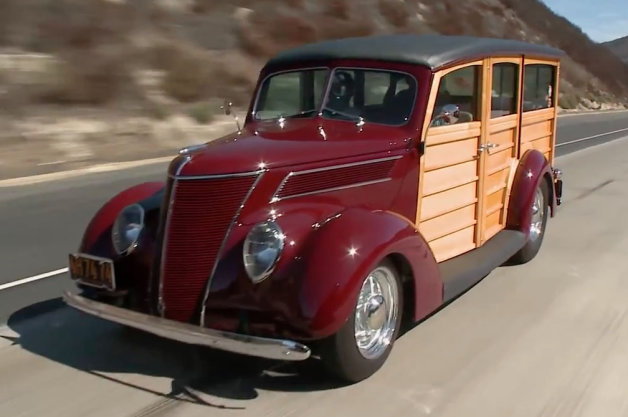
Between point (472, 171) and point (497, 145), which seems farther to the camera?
point (497, 145)

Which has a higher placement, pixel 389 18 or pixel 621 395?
pixel 389 18

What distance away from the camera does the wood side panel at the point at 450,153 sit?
5086 millimetres

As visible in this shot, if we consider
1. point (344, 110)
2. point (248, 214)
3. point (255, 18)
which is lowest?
point (248, 214)

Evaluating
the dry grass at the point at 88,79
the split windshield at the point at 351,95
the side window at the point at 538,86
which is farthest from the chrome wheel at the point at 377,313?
the dry grass at the point at 88,79

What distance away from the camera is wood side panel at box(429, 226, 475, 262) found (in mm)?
5267

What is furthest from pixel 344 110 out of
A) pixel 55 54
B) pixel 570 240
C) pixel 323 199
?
pixel 55 54

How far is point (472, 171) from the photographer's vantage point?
568cm

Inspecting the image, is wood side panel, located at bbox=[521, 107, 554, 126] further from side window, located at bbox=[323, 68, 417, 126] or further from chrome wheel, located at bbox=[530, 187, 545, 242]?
side window, located at bbox=[323, 68, 417, 126]

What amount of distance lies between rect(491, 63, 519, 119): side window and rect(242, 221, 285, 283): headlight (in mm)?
2696

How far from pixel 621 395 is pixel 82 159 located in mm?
11658

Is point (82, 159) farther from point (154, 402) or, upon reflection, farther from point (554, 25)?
point (554, 25)

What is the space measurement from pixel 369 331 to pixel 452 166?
1674 mm

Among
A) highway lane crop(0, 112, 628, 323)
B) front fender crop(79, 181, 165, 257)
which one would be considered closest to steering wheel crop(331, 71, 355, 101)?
front fender crop(79, 181, 165, 257)

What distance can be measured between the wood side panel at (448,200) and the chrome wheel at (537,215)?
1.19 m
